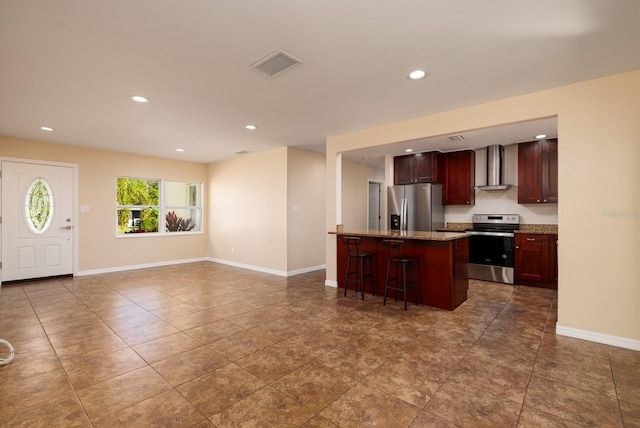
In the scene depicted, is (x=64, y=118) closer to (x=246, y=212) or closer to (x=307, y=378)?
(x=246, y=212)

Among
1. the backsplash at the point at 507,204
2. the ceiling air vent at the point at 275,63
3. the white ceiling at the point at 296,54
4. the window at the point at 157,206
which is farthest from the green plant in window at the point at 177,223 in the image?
the backsplash at the point at 507,204

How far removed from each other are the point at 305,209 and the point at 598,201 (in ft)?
15.1

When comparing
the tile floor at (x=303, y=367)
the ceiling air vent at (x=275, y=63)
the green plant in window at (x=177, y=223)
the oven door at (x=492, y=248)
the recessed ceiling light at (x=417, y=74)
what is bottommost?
the tile floor at (x=303, y=367)

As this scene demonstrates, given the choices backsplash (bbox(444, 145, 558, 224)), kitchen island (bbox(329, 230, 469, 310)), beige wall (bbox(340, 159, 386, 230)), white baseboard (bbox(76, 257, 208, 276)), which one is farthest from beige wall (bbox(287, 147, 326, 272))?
white baseboard (bbox(76, 257, 208, 276))

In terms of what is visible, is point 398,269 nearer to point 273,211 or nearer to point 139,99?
point 273,211

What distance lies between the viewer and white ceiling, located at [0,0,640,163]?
1.95 metres

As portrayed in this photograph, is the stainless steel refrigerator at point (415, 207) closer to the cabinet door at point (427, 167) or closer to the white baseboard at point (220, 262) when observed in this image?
the cabinet door at point (427, 167)

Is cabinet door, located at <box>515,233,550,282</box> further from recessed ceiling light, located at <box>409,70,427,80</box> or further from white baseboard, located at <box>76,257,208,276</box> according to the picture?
white baseboard, located at <box>76,257,208,276</box>

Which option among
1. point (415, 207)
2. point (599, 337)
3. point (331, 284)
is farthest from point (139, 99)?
point (599, 337)

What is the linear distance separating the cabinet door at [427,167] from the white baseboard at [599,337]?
355 centimetres

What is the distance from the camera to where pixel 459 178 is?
241 inches

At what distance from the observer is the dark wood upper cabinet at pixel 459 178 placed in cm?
604

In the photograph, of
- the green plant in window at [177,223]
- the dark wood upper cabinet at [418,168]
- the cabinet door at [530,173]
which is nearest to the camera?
the cabinet door at [530,173]

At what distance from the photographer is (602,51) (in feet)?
7.92
